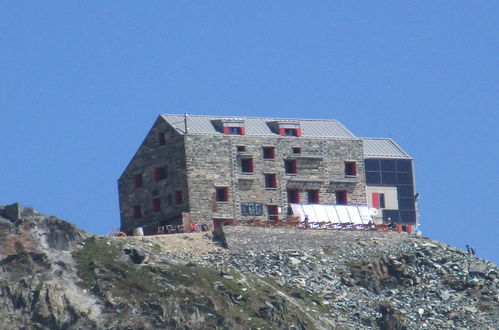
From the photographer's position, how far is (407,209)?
196m

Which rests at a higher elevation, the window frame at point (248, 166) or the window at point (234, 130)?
the window at point (234, 130)

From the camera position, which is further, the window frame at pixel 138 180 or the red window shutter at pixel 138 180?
the red window shutter at pixel 138 180

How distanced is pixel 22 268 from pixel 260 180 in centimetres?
2973

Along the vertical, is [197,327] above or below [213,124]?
below

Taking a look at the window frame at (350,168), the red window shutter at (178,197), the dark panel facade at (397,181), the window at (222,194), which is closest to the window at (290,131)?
the window frame at (350,168)

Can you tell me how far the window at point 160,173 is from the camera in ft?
609

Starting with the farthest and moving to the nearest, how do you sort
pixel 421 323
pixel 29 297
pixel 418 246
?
pixel 418 246 < pixel 421 323 < pixel 29 297

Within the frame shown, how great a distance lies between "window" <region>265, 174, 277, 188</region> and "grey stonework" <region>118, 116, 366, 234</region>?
0.35 metres

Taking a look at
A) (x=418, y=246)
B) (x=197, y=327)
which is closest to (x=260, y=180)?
(x=418, y=246)

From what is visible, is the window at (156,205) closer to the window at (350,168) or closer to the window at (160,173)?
the window at (160,173)

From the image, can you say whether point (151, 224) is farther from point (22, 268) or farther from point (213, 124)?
point (22, 268)

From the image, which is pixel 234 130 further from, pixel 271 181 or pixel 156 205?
pixel 156 205

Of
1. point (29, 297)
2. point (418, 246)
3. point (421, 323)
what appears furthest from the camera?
point (418, 246)

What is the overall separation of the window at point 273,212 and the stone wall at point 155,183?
7487mm
